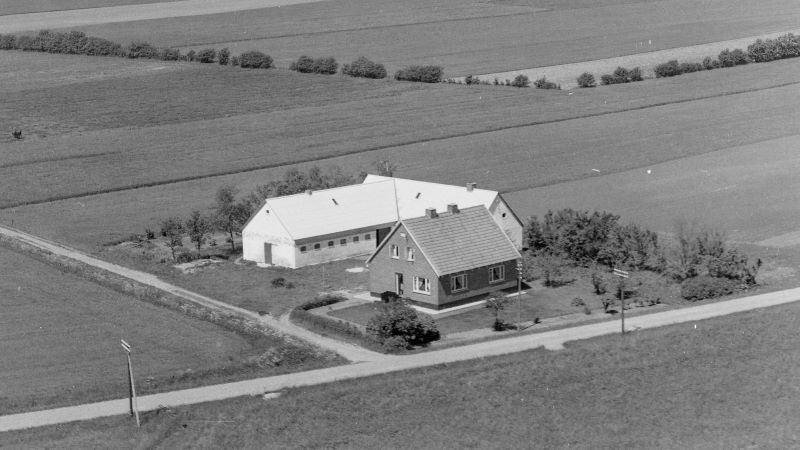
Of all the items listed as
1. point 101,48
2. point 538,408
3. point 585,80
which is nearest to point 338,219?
point 538,408

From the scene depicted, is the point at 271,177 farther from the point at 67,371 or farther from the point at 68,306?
the point at 67,371

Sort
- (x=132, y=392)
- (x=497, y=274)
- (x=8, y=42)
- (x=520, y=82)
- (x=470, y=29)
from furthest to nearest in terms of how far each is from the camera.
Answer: (x=470, y=29) → (x=8, y=42) → (x=520, y=82) → (x=497, y=274) → (x=132, y=392)

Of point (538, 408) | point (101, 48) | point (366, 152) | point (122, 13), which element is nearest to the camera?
point (538, 408)

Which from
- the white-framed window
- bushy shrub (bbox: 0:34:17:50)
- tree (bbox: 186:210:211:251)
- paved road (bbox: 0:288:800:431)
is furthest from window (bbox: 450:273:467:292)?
bushy shrub (bbox: 0:34:17:50)

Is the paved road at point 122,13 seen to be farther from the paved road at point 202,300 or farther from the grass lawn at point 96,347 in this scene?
the grass lawn at point 96,347

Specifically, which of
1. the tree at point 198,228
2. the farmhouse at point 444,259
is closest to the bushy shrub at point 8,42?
the tree at point 198,228

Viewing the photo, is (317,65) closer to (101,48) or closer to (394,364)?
(101,48)
